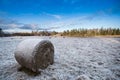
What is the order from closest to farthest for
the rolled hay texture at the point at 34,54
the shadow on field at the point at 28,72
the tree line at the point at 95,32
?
the rolled hay texture at the point at 34,54, the shadow on field at the point at 28,72, the tree line at the point at 95,32

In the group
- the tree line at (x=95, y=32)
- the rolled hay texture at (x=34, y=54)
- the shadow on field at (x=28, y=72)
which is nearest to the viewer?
the rolled hay texture at (x=34, y=54)

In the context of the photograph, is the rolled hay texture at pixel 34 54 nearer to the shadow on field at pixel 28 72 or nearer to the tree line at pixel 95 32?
the shadow on field at pixel 28 72

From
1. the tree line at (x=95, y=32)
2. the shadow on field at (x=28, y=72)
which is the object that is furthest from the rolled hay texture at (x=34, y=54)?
the tree line at (x=95, y=32)

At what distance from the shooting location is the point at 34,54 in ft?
11.1

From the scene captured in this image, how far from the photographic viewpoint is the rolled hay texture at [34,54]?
11.1 feet

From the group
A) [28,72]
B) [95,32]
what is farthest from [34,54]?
[95,32]

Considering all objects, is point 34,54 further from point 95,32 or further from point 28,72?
point 95,32

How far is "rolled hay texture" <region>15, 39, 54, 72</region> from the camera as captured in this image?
→ 338 cm

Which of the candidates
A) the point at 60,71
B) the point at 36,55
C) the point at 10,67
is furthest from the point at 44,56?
the point at 10,67

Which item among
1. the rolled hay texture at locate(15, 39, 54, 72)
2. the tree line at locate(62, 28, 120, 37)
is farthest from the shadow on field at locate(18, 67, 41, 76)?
the tree line at locate(62, 28, 120, 37)

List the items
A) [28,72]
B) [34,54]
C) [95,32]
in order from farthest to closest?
[95,32] → [28,72] → [34,54]

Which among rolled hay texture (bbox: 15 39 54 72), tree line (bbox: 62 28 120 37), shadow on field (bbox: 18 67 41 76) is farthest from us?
tree line (bbox: 62 28 120 37)

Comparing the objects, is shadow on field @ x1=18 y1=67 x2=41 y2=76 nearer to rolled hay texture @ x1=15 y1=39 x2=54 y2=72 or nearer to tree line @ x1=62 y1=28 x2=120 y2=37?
rolled hay texture @ x1=15 y1=39 x2=54 y2=72

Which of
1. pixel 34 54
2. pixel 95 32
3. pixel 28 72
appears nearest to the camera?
pixel 34 54
